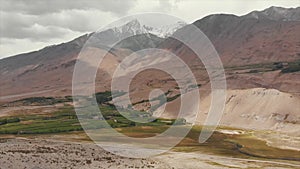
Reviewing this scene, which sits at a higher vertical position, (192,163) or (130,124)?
(130,124)

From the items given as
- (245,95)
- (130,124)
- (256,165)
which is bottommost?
(256,165)

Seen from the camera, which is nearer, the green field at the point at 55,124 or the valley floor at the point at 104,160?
the valley floor at the point at 104,160

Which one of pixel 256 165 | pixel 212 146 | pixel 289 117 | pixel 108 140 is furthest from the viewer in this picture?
pixel 289 117

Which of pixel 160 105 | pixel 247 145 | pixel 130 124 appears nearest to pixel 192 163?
pixel 247 145

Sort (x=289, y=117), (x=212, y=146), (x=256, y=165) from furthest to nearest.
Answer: (x=289, y=117)
(x=212, y=146)
(x=256, y=165)

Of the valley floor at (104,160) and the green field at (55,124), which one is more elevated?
the green field at (55,124)

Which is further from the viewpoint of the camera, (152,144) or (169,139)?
Answer: (169,139)

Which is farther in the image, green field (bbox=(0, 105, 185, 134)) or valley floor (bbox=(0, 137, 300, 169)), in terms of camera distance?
green field (bbox=(0, 105, 185, 134))

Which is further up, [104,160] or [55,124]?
[55,124]

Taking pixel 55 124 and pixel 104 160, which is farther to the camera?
pixel 55 124

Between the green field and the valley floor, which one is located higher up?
the green field

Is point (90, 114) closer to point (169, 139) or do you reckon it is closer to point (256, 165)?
point (169, 139)
